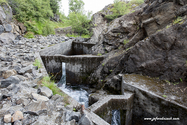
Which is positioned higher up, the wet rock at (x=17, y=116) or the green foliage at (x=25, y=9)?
the green foliage at (x=25, y=9)

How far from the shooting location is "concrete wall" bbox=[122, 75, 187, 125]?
340cm

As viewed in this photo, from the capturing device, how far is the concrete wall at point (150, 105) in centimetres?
340

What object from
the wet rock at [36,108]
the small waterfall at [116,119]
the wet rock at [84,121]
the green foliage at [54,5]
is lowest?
the small waterfall at [116,119]

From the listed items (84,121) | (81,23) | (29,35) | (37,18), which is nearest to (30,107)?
(84,121)

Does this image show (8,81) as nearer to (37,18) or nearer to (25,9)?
(25,9)

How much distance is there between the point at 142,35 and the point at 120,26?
2689mm

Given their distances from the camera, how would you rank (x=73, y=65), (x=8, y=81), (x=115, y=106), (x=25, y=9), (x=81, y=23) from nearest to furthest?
(x=8, y=81)
(x=115, y=106)
(x=73, y=65)
(x=25, y=9)
(x=81, y=23)

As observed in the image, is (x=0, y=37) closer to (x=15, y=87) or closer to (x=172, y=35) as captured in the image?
(x=15, y=87)

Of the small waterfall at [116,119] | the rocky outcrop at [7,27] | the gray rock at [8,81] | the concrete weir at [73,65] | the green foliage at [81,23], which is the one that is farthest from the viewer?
the green foliage at [81,23]

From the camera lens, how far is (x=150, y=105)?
4008 millimetres

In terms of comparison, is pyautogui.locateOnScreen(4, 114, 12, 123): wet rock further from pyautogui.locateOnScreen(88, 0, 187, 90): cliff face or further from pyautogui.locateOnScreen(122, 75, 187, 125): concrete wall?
pyautogui.locateOnScreen(88, 0, 187, 90): cliff face

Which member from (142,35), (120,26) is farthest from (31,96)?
(120,26)

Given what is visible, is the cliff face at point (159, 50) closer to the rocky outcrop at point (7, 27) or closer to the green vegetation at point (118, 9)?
the rocky outcrop at point (7, 27)

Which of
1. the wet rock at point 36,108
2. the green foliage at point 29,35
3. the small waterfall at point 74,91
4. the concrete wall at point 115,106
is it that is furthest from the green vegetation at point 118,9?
the wet rock at point 36,108
